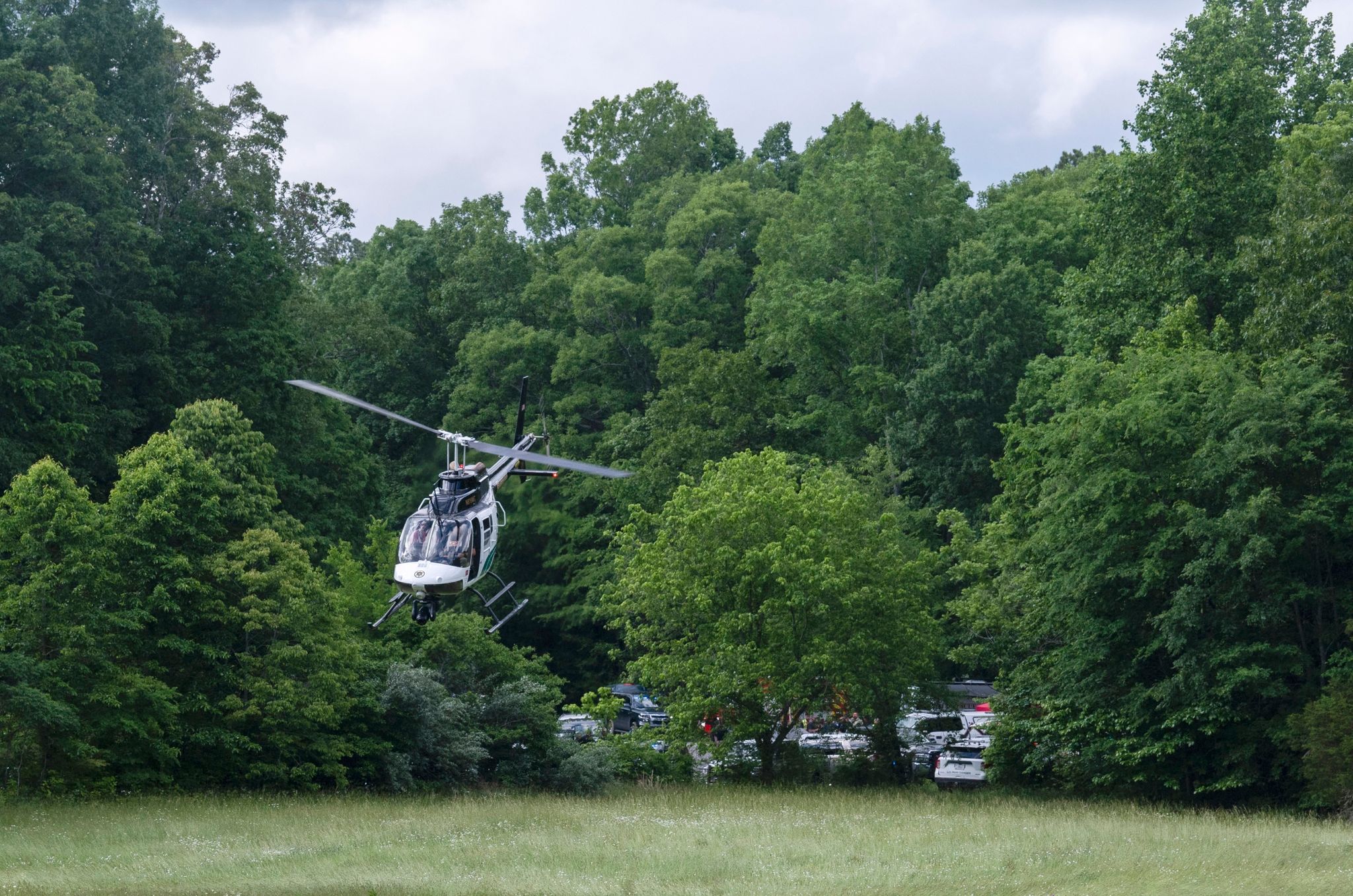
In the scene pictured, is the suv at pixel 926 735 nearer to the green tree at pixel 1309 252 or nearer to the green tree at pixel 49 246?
the green tree at pixel 1309 252

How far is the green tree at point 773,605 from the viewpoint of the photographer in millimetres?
39062

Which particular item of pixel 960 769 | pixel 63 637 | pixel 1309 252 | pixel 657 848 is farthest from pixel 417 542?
pixel 1309 252

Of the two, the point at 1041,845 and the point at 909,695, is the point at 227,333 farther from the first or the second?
the point at 1041,845

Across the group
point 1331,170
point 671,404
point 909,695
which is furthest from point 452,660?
point 1331,170

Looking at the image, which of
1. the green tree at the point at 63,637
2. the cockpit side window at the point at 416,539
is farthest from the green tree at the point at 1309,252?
the green tree at the point at 63,637

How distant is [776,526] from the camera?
1612 inches

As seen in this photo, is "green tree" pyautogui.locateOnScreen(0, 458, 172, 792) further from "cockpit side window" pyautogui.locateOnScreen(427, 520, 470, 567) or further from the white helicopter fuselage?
"cockpit side window" pyautogui.locateOnScreen(427, 520, 470, 567)

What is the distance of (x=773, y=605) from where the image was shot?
129 feet

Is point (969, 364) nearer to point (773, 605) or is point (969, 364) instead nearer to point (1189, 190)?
point (1189, 190)

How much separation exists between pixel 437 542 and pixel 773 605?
16.2 metres

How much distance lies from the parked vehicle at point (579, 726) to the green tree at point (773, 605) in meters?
3.63

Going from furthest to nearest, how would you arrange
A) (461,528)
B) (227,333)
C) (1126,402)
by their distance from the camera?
(227,333) < (1126,402) < (461,528)

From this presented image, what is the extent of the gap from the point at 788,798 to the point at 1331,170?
63.0 ft

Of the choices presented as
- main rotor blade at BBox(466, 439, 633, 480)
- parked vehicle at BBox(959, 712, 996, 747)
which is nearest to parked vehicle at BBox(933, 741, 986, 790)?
parked vehicle at BBox(959, 712, 996, 747)
